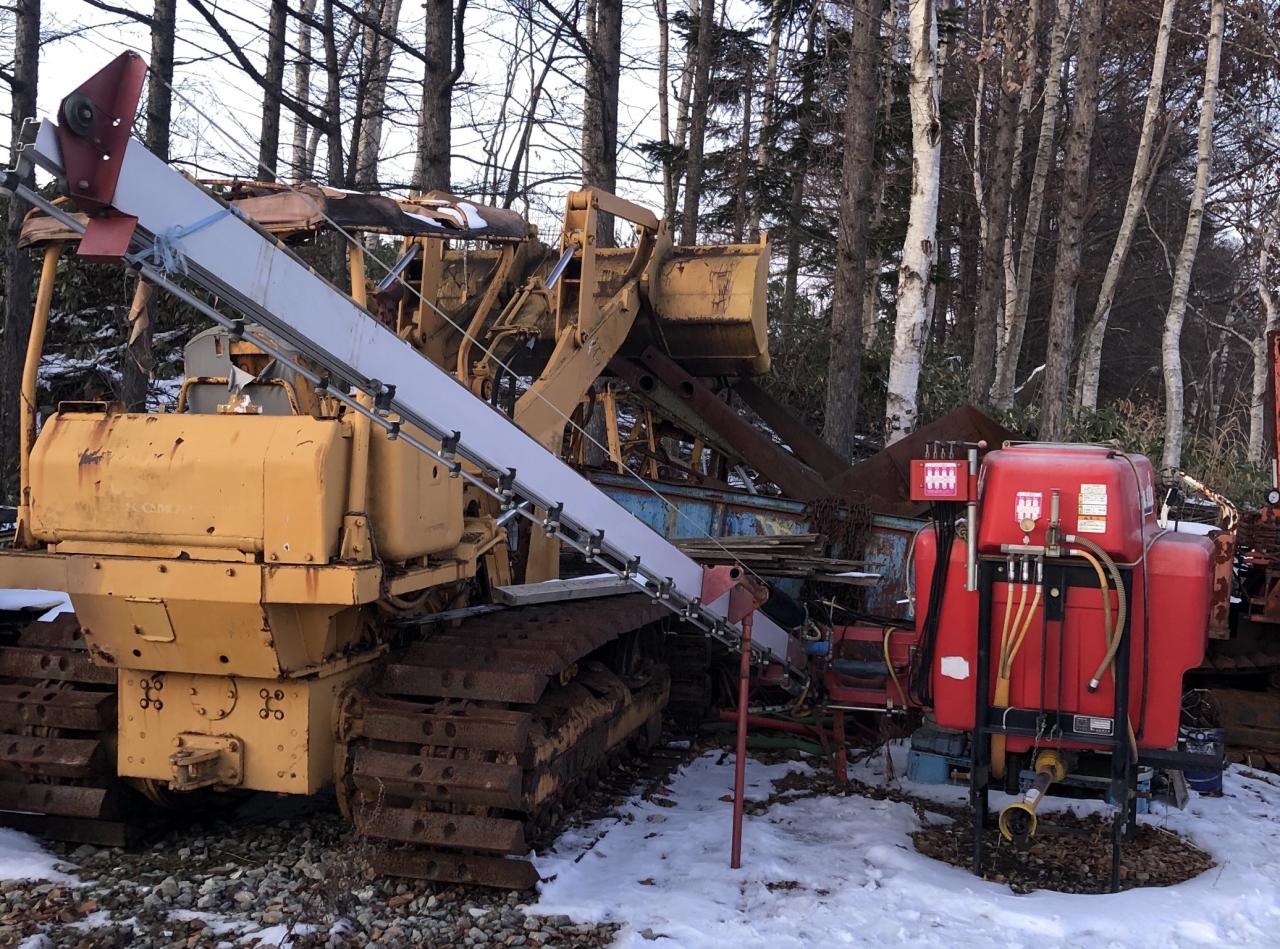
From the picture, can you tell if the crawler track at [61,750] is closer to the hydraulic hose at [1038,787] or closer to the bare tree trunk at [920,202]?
the hydraulic hose at [1038,787]

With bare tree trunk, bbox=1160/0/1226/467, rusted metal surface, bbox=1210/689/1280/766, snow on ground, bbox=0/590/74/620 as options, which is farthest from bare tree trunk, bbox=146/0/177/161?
bare tree trunk, bbox=1160/0/1226/467

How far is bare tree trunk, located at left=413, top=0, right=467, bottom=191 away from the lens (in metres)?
10.1

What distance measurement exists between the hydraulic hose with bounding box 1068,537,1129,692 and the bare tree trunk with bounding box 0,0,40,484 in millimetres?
10094

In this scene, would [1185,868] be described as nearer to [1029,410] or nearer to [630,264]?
[630,264]

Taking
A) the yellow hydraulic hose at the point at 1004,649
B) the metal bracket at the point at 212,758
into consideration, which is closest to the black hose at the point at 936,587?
the yellow hydraulic hose at the point at 1004,649

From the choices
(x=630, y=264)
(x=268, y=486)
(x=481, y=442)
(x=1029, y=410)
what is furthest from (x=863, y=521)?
(x=1029, y=410)

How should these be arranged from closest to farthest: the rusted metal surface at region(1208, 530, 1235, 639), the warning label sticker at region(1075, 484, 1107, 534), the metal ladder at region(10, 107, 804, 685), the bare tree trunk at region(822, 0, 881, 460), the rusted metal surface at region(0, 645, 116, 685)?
the metal ladder at region(10, 107, 804, 685)
the warning label sticker at region(1075, 484, 1107, 534)
the rusted metal surface at region(0, 645, 116, 685)
the rusted metal surface at region(1208, 530, 1235, 639)
the bare tree trunk at region(822, 0, 881, 460)

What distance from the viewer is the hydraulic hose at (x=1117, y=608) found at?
4711mm

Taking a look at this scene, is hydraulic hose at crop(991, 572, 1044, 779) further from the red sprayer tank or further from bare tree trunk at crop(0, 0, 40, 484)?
bare tree trunk at crop(0, 0, 40, 484)

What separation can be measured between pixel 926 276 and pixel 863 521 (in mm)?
2722

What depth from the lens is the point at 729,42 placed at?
61.7 feet

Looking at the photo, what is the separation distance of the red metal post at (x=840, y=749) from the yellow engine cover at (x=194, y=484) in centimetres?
332

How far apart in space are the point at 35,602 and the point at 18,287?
21.2 ft

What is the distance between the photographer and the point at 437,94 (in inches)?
399
